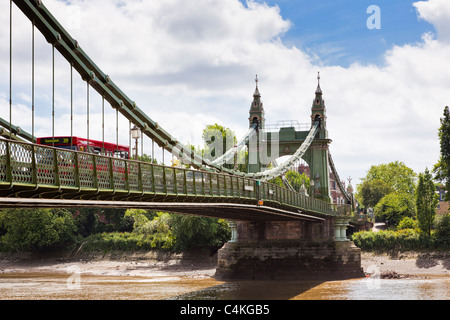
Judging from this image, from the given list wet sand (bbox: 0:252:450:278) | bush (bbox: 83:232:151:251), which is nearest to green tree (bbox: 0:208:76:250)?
wet sand (bbox: 0:252:450:278)

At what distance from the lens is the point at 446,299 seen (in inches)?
1667

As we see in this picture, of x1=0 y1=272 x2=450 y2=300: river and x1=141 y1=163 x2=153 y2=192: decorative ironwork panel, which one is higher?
x1=141 y1=163 x2=153 y2=192: decorative ironwork panel

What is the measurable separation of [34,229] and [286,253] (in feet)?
116

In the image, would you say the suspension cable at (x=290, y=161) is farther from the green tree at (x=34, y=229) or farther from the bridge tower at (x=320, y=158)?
the green tree at (x=34, y=229)

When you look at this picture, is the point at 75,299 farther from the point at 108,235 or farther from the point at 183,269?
the point at 108,235

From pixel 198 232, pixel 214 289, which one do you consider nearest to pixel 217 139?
pixel 198 232

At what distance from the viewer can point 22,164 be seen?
22.2 m

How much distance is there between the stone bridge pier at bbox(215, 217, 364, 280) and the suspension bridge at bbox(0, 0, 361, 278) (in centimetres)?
9

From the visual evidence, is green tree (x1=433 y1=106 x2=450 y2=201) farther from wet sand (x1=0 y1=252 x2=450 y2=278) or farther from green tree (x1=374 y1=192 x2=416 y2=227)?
green tree (x1=374 y1=192 x2=416 y2=227)

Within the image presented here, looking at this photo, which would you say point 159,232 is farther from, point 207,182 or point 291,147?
point 207,182

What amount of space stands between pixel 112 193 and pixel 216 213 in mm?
19154

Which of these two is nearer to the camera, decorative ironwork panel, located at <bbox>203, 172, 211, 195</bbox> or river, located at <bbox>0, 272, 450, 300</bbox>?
decorative ironwork panel, located at <bbox>203, 172, 211, 195</bbox>

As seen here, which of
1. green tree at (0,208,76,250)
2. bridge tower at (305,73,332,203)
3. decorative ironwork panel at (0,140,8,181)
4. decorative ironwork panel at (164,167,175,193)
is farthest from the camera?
green tree at (0,208,76,250)

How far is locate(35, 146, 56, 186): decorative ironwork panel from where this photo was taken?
75.2ft
